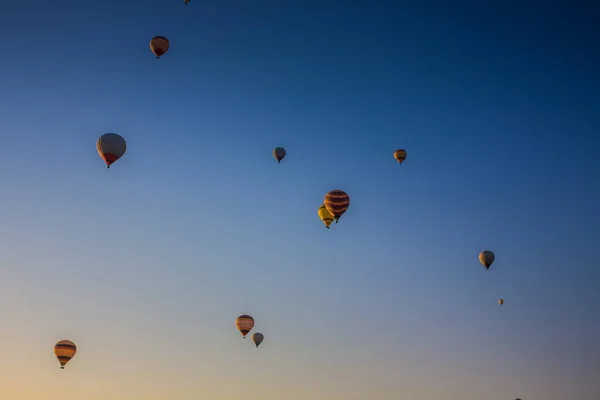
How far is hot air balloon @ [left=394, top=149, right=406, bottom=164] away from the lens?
142 feet

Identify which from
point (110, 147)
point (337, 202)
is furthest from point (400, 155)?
point (110, 147)

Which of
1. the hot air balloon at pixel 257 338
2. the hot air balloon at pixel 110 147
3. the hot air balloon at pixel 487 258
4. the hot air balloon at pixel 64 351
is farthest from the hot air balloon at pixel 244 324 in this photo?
the hot air balloon at pixel 487 258

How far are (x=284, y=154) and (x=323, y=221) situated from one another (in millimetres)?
7136

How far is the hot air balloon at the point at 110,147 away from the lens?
102 feet

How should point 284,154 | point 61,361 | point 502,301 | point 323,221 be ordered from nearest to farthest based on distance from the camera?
point 61,361 < point 323,221 < point 284,154 < point 502,301

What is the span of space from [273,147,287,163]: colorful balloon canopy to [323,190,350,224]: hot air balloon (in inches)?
323

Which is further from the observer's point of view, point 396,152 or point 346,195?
point 396,152

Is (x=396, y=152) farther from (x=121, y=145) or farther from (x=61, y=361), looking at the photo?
(x=61, y=361)

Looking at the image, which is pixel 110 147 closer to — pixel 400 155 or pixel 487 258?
pixel 400 155

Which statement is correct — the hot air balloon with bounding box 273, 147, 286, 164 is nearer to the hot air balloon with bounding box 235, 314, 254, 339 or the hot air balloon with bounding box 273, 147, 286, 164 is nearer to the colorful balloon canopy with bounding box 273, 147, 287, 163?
the colorful balloon canopy with bounding box 273, 147, 287, 163

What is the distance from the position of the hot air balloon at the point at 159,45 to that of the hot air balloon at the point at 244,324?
17.9m

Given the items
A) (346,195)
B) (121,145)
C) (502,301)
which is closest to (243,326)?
(346,195)

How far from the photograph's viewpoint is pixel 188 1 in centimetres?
3594

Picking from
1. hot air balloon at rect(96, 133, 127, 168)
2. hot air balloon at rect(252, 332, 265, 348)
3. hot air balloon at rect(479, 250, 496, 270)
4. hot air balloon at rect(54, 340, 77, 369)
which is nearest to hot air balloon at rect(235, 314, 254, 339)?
hot air balloon at rect(252, 332, 265, 348)
